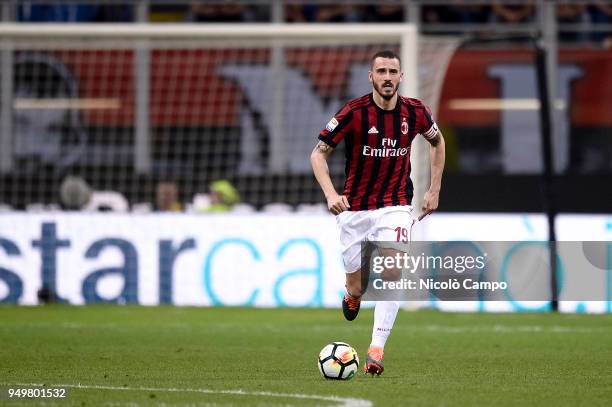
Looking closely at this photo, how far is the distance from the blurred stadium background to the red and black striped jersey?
632 centimetres

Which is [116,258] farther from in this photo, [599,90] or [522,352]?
[599,90]

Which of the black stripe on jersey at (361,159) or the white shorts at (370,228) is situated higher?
the black stripe on jersey at (361,159)

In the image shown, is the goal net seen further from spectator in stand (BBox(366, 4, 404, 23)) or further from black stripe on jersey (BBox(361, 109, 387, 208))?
black stripe on jersey (BBox(361, 109, 387, 208))

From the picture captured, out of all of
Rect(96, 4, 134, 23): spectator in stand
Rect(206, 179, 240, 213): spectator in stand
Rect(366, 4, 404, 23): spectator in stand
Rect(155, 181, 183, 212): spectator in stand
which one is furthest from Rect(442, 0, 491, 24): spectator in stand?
Rect(155, 181, 183, 212): spectator in stand

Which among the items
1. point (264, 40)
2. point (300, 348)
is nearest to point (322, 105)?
point (264, 40)

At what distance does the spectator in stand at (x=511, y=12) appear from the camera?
21188mm

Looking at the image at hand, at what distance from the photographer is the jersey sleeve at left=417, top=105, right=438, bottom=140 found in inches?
351

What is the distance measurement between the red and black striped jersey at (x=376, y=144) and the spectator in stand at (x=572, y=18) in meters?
12.7

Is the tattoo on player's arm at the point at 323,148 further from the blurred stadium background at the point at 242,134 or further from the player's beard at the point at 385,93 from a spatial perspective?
the blurred stadium background at the point at 242,134

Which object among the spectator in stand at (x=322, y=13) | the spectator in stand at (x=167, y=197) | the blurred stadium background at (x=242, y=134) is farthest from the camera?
the spectator in stand at (x=322, y=13)

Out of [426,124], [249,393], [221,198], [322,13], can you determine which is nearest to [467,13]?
[322,13]

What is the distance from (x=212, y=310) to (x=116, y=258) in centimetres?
134

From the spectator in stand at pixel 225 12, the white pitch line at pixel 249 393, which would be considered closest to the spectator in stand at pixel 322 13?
the spectator in stand at pixel 225 12

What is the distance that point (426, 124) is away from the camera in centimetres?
893
